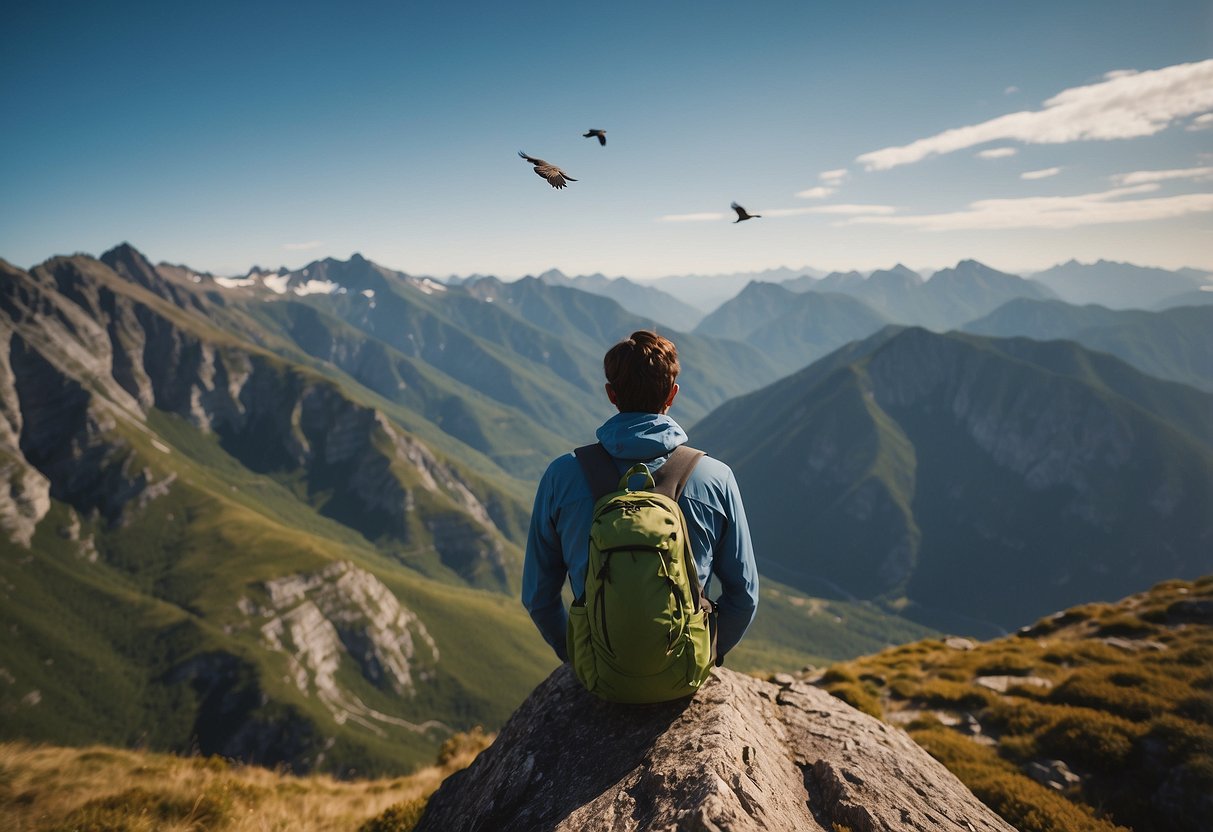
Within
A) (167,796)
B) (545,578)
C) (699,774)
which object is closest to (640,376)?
(545,578)

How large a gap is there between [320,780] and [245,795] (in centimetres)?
480

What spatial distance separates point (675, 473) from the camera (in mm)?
6984

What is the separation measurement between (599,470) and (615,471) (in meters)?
0.22

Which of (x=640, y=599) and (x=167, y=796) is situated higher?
(x=640, y=599)

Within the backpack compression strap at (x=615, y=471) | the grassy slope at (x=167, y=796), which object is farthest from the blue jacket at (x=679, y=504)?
the grassy slope at (x=167, y=796)

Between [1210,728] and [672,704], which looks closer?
[672,704]

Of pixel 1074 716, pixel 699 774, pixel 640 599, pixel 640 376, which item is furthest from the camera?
pixel 1074 716

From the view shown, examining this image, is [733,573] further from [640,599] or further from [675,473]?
[640,599]

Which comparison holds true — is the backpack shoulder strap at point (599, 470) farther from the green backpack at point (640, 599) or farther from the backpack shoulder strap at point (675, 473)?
the backpack shoulder strap at point (675, 473)

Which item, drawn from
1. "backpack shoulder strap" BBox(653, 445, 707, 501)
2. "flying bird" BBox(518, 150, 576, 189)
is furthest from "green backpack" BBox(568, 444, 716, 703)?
"flying bird" BBox(518, 150, 576, 189)

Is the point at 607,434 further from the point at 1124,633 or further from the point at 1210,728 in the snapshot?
the point at 1124,633

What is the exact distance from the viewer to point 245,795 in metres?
10.5

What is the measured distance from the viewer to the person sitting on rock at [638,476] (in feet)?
23.2

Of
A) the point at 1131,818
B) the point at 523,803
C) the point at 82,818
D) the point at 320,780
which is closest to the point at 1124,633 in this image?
the point at 1131,818
